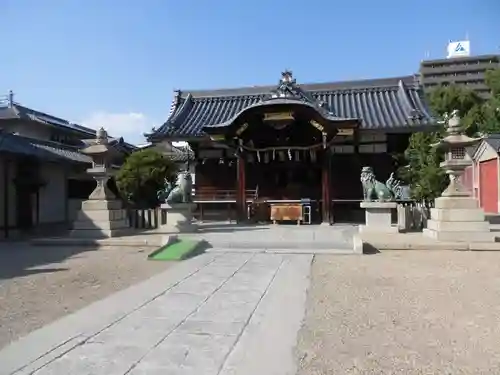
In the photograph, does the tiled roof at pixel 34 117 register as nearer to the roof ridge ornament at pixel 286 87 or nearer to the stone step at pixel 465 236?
the roof ridge ornament at pixel 286 87

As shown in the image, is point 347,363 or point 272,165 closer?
point 347,363

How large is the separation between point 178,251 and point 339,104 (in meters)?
13.5

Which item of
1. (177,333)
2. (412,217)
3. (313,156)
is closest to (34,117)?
(313,156)

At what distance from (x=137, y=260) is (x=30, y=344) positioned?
512 cm

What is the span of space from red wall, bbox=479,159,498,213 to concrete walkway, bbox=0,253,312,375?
25.6 metres

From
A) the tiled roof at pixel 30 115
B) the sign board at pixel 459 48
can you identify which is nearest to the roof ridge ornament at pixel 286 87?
the tiled roof at pixel 30 115

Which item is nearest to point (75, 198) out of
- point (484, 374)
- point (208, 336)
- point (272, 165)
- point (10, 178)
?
point (10, 178)

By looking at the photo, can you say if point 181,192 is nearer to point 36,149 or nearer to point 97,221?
point 97,221

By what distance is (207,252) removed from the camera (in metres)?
9.99

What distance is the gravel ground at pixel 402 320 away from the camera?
11.3 feet

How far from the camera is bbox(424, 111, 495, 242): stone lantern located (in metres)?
10.6

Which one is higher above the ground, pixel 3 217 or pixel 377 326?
pixel 3 217

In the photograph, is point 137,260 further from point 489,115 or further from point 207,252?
point 489,115

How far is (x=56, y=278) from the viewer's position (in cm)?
Result: 712
